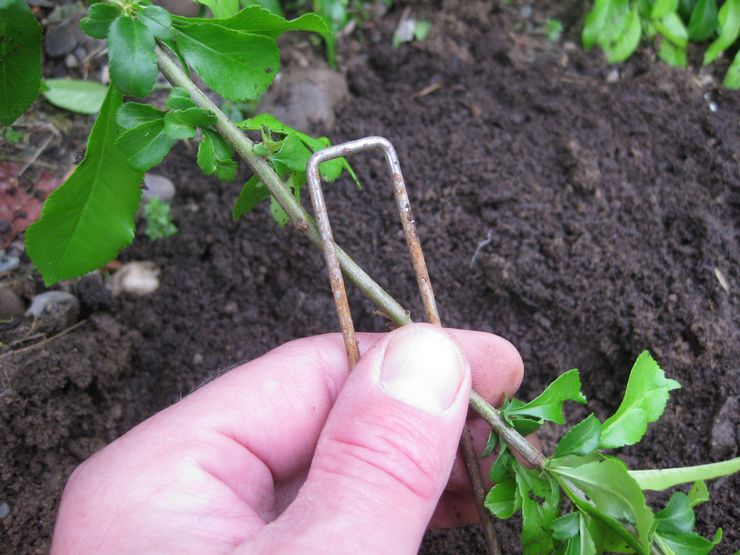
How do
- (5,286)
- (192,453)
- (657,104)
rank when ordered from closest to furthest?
1. (192,453)
2. (5,286)
3. (657,104)

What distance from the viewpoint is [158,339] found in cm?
204

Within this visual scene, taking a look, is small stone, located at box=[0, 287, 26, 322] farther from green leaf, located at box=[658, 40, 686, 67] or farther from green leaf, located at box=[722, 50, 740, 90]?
green leaf, located at box=[722, 50, 740, 90]

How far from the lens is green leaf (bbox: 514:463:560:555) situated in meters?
1.38

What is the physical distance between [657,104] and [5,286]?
2.13 metres

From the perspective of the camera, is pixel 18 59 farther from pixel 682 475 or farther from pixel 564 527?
pixel 682 475

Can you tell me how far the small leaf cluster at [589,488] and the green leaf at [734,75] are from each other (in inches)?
54.8

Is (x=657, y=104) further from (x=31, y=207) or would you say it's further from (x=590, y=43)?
(x=31, y=207)

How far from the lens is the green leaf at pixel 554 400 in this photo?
1.44 metres

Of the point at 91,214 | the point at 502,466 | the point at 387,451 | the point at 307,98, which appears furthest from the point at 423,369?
the point at 307,98

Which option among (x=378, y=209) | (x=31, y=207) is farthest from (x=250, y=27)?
(x=31, y=207)

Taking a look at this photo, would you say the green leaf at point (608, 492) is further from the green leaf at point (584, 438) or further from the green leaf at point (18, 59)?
the green leaf at point (18, 59)

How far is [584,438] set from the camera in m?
1.37

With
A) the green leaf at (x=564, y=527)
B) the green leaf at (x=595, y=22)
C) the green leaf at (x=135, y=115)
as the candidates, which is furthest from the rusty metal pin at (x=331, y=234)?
the green leaf at (x=595, y=22)

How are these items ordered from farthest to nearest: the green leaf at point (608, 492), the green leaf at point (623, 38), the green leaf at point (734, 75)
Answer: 1. the green leaf at point (623, 38)
2. the green leaf at point (734, 75)
3. the green leaf at point (608, 492)
